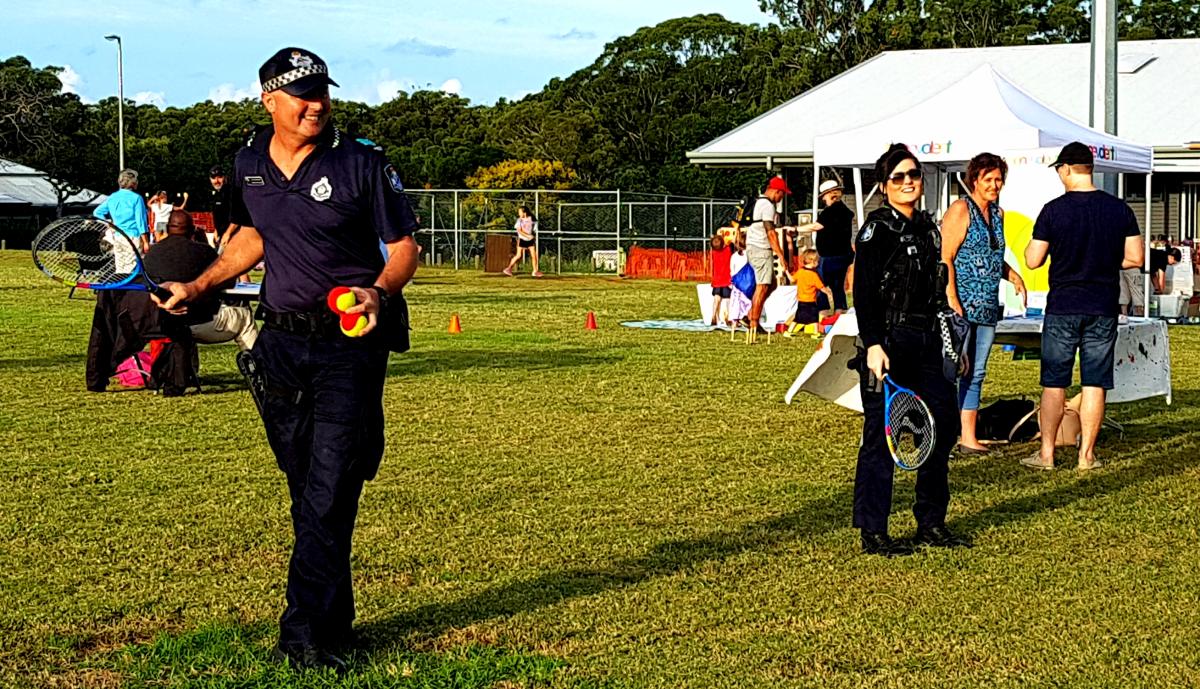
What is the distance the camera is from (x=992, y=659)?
5758 millimetres

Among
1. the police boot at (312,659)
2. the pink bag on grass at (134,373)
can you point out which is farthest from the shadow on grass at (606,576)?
the pink bag on grass at (134,373)

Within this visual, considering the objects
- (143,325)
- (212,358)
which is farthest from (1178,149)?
(143,325)

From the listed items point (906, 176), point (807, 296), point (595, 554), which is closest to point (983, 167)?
point (906, 176)

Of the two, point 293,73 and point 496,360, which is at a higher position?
point 293,73

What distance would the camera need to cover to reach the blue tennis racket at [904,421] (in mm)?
7355

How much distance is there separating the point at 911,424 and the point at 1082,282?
10.2 ft

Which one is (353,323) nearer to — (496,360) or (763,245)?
(496,360)

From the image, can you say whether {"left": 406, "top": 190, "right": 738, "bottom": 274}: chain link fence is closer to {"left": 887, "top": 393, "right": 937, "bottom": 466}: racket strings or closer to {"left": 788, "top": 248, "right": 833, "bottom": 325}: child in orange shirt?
{"left": 788, "top": 248, "right": 833, "bottom": 325}: child in orange shirt

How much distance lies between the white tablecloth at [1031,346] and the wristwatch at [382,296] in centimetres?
599

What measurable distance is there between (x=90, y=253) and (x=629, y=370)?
7175mm

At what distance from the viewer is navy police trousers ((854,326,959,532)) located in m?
7.45

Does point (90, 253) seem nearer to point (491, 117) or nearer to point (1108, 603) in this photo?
point (1108, 603)

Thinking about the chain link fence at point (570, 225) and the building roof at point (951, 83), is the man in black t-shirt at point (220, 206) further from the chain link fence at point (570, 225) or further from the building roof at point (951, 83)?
the chain link fence at point (570, 225)

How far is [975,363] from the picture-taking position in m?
10.8
